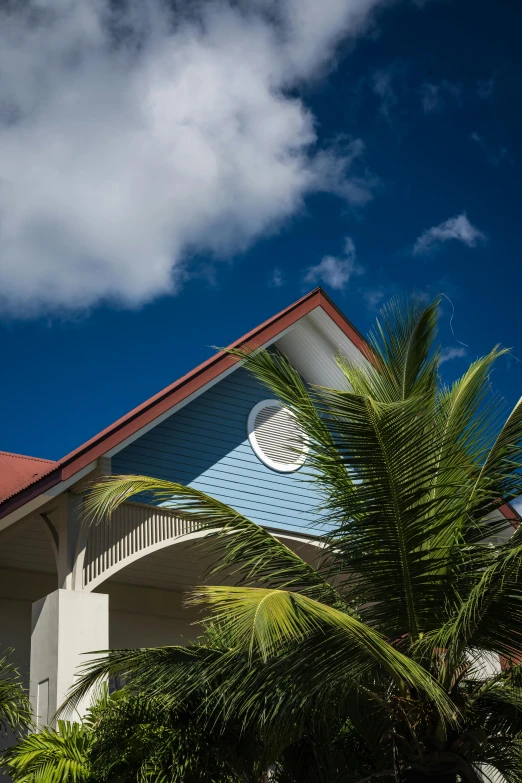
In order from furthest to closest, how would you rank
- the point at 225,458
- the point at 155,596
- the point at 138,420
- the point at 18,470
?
the point at 155,596 < the point at 18,470 < the point at 225,458 < the point at 138,420

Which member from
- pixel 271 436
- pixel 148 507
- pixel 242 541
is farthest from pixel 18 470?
pixel 242 541

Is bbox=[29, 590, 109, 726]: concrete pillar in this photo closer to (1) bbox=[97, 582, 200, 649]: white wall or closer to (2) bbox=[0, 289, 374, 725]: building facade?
(2) bbox=[0, 289, 374, 725]: building facade

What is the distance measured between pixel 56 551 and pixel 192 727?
3226 mm

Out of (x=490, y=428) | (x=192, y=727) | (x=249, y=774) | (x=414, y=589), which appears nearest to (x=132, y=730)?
(x=192, y=727)

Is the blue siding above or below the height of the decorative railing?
above

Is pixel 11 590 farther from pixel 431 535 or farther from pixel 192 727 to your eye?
pixel 431 535

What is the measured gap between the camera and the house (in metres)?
10.2

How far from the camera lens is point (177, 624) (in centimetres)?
1451

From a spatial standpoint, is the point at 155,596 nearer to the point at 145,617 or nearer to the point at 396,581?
the point at 145,617

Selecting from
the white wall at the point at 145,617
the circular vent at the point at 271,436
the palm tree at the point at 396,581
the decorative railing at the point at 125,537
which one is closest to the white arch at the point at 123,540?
the decorative railing at the point at 125,537

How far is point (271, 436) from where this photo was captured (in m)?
13.2

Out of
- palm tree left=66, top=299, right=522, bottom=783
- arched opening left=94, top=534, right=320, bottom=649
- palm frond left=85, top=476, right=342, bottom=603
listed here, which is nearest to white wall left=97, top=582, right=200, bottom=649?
arched opening left=94, top=534, right=320, bottom=649

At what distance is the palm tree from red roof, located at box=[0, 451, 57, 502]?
4.41 metres

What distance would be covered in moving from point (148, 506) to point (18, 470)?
2.81m
